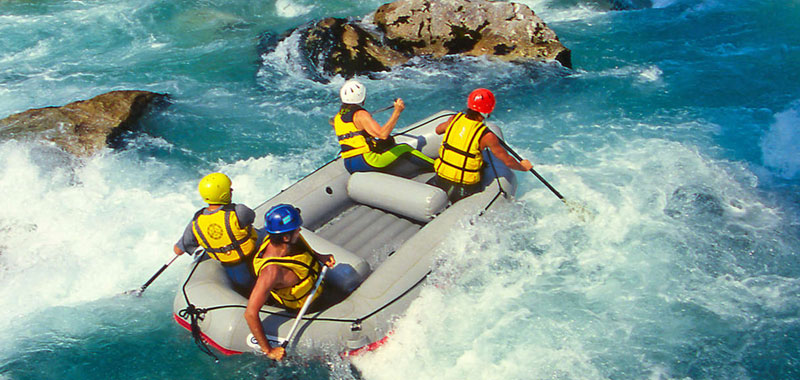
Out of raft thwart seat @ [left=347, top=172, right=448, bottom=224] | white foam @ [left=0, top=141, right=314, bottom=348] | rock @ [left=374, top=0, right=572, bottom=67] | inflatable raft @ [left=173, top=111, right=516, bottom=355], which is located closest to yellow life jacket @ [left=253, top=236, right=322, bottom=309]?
inflatable raft @ [left=173, top=111, right=516, bottom=355]

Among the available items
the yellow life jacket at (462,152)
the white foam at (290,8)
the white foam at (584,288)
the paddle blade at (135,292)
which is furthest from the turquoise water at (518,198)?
the white foam at (290,8)

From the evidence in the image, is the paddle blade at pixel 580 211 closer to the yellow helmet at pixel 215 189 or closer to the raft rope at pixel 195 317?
the yellow helmet at pixel 215 189

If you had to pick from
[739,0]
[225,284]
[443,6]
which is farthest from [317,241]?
[739,0]

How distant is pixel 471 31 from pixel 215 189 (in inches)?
318

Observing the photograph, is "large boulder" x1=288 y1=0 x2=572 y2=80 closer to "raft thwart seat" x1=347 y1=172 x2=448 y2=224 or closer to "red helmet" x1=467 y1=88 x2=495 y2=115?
Answer: "raft thwart seat" x1=347 y1=172 x2=448 y2=224

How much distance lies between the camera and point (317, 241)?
5367mm

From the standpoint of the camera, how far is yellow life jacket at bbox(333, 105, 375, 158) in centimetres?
632

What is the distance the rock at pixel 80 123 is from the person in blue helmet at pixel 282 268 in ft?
19.1

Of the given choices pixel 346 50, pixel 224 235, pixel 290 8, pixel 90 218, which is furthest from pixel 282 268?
pixel 290 8

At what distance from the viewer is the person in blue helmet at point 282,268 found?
166 inches

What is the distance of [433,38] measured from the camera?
11.6 metres

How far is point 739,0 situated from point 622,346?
474 inches

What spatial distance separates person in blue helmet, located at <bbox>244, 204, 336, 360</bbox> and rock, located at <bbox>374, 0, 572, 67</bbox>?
7.75m

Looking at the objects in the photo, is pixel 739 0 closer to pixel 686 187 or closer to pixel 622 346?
pixel 686 187
